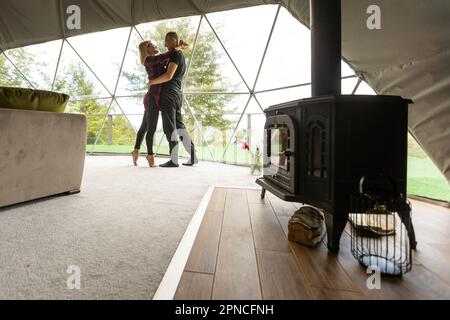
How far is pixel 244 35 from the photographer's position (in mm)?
4023

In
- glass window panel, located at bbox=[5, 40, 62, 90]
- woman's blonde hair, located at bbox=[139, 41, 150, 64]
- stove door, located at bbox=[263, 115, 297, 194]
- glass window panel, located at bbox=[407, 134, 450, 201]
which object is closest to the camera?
stove door, located at bbox=[263, 115, 297, 194]

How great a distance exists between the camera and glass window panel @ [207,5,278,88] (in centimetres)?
378

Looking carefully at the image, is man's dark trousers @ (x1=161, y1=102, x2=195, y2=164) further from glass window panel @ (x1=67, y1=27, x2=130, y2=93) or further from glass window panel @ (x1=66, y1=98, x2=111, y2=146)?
glass window panel @ (x1=66, y1=98, x2=111, y2=146)

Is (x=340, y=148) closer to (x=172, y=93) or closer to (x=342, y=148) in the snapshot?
(x=342, y=148)

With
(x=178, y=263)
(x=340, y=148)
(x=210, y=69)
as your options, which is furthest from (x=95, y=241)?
(x=210, y=69)

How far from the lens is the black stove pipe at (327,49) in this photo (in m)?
1.51

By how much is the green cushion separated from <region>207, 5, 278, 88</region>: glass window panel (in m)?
2.94

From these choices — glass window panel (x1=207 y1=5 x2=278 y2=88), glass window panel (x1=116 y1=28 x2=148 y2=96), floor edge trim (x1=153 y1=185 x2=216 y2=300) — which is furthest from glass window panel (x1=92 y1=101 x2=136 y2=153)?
floor edge trim (x1=153 y1=185 x2=216 y2=300)

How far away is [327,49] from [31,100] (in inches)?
83.2

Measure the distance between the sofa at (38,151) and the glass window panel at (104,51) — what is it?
3.87 meters

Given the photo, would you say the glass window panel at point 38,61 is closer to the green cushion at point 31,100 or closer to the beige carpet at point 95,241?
the green cushion at point 31,100
